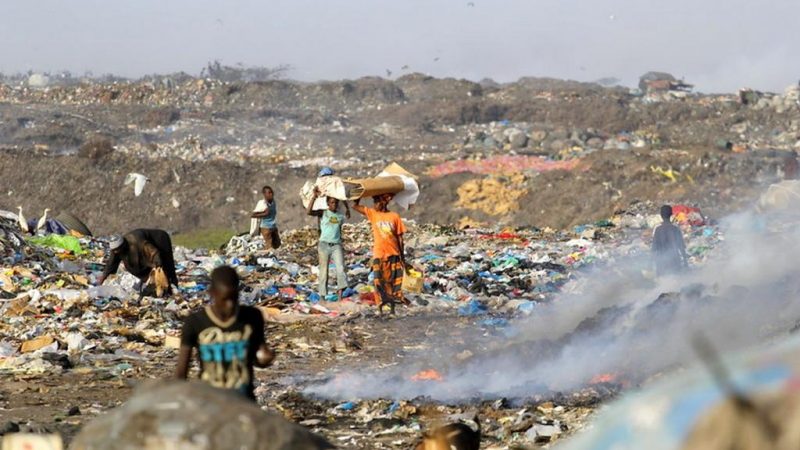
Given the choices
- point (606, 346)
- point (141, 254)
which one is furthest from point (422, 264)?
point (606, 346)

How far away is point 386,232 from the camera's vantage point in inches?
449

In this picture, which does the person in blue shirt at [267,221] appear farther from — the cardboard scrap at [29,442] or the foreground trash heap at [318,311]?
the cardboard scrap at [29,442]

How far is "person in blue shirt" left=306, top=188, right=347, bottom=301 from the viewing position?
12.0 metres

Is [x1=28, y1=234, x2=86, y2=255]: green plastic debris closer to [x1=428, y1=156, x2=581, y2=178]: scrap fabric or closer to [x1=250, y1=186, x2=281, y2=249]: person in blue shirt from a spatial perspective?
[x1=250, y1=186, x2=281, y2=249]: person in blue shirt

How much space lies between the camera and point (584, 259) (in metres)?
15.7

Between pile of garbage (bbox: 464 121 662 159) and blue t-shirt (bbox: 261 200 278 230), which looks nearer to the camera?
blue t-shirt (bbox: 261 200 278 230)

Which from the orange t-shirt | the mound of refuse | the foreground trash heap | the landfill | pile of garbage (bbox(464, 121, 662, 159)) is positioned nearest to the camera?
the mound of refuse

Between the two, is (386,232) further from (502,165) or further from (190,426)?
(502,165)

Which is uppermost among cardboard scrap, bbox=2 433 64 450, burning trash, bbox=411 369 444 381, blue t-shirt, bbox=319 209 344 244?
blue t-shirt, bbox=319 209 344 244

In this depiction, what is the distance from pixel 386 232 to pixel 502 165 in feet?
60.7

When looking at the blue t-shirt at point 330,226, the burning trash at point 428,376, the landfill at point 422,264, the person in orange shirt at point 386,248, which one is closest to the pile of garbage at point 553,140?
the landfill at point 422,264

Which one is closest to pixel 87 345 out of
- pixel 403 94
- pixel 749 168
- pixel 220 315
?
pixel 220 315

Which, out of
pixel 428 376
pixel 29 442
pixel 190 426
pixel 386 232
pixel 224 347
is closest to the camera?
pixel 190 426

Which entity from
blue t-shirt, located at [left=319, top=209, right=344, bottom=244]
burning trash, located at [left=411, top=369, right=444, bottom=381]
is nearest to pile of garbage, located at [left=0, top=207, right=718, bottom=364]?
blue t-shirt, located at [left=319, top=209, right=344, bottom=244]
